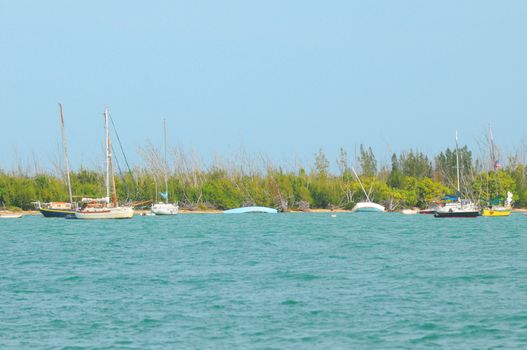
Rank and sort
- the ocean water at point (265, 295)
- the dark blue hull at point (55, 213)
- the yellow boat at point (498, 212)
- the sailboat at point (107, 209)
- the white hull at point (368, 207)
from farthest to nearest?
the white hull at point (368, 207) → the yellow boat at point (498, 212) → the dark blue hull at point (55, 213) → the sailboat at point (107, 209) → the ocean water at point (265, 295)

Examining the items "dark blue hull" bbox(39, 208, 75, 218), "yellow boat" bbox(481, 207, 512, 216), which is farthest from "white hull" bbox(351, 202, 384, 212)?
"dark blue hull" bbox(39, 208, 75, 218)

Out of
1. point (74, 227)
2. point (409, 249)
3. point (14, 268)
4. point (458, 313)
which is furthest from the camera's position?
point (74, 227)

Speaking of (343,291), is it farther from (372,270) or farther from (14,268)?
(14,268)

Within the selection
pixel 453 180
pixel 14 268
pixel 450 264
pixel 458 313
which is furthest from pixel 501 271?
pixel 453 180

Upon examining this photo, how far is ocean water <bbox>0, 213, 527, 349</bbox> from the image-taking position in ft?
66.7

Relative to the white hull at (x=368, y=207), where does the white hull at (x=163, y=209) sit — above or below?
above

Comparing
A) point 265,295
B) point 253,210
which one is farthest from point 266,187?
point 265,295

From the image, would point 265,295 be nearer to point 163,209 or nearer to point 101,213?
point 101,213

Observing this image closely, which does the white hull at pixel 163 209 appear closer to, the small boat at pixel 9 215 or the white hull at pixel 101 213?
the white hull at pixel 101 213

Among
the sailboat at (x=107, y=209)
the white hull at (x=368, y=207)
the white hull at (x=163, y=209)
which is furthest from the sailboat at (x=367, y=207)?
the sailboat at (x=107, y=209)

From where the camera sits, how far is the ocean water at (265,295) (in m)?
20.3

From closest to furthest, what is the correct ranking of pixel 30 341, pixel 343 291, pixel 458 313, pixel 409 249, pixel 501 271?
pixel 30 341 < pixel 458 313 < pixel 343 291 < pixel 501 271 < pixel 409 249

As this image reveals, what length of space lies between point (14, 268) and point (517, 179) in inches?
3051

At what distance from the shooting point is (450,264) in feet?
119
